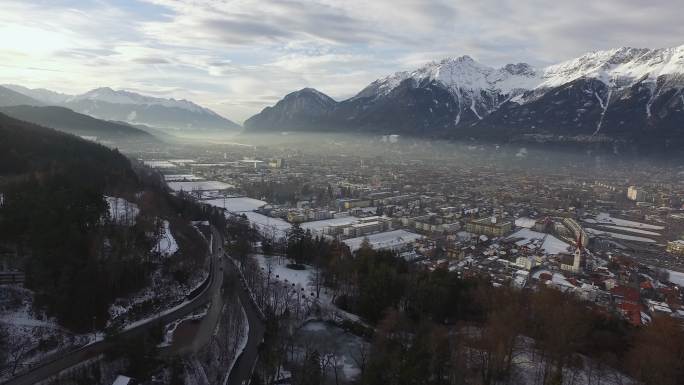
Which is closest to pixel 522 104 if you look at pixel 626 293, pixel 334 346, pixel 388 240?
pixel 388 240

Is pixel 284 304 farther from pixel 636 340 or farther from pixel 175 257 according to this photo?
pixel 636 340

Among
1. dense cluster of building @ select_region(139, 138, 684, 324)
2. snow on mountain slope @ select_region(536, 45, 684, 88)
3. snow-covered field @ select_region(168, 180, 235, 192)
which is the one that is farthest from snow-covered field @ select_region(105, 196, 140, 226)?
snow on mountain slope @ select_region(536, 45, 684, 88)

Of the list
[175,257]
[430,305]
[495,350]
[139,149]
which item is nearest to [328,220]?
[175,257]

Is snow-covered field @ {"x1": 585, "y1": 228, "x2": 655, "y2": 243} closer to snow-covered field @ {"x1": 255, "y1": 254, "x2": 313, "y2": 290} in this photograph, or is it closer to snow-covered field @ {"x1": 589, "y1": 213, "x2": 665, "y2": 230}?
snow-covered field @ {"x1": 589, "y1": 213, "x2": 665, "y2": 230}

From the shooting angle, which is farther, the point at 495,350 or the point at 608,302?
the point at 608,302

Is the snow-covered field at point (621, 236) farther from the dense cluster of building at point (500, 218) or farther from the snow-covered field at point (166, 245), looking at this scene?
the snow-covered field at point (166, 245)

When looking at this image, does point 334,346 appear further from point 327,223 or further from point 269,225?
point 327,223

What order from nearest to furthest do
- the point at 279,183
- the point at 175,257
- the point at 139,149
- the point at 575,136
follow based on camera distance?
the point at 175,257 → the point at 279,183 → the point at 139,149 → the point at 575,136
